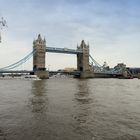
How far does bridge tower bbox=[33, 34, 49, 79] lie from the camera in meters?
169

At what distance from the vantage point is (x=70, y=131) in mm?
15297

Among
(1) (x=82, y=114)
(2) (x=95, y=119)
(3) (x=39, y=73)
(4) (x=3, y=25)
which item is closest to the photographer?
(4) (x=3, y=25)

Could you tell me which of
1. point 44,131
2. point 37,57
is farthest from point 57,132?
point 37,57

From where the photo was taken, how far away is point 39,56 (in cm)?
17525

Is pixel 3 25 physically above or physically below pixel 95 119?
above

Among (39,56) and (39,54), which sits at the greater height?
(39,54)

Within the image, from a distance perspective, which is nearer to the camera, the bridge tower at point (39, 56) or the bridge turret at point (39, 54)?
the bridge tower at point (39, 56)

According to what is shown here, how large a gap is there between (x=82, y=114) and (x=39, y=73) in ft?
466

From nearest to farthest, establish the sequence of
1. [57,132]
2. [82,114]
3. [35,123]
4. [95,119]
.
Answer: [57,132]
[35,123]
[95,119]
[82,114]

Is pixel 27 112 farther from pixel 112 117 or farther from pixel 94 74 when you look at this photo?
pixel 94 74

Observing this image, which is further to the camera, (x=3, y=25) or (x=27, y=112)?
(x=27, y=112)

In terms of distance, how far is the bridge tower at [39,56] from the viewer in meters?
169

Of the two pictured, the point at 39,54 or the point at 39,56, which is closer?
the point at 39,56

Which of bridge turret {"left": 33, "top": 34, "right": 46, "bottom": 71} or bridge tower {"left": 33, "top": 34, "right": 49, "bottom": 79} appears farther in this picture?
bridge turret {"left": 33, "top": 34, "right": 46, "bottom": 71}
